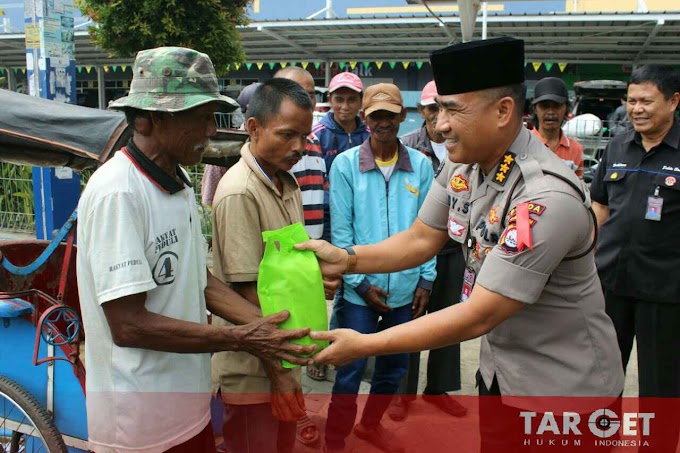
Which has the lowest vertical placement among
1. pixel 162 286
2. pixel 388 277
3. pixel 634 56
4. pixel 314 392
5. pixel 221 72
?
pixel 314 392

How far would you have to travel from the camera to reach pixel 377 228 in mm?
3561

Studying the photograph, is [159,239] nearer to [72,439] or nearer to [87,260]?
[87,260]

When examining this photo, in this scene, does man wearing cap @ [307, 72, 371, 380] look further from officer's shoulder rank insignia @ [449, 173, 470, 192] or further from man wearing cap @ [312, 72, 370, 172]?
officer's shoulder rank insignia @ [449, 173, 470, 192]

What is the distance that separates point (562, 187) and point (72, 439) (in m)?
2.23

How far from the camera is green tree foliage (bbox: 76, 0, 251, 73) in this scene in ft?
25.6

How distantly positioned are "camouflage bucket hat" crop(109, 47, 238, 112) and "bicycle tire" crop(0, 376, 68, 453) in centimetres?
138

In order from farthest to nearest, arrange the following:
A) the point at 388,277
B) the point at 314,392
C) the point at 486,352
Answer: the point at 314,392 < the point at 388,277 < the point at 486,352

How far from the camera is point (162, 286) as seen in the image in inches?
75.7

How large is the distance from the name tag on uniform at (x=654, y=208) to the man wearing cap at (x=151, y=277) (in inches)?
95.2

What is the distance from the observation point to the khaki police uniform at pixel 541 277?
76.8 inches

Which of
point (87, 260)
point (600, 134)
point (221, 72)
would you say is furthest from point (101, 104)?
point (87, 260)

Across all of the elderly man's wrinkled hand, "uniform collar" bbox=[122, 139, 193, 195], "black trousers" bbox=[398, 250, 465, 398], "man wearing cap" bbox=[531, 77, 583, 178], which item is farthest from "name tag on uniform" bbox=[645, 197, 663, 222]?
"uniform collar" bbox=[122, 139, 193, 195]

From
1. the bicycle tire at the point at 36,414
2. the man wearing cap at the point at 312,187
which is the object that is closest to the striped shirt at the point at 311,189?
the man wearing cap at the point at 312,187

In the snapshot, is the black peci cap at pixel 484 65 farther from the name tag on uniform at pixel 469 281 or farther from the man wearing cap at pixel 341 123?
the man wearing cap at pixel 341 123
